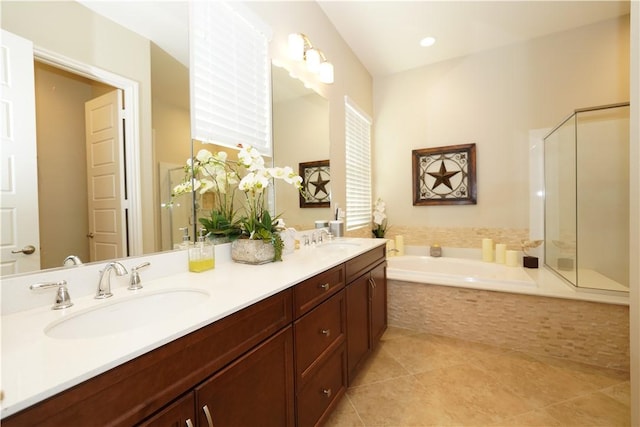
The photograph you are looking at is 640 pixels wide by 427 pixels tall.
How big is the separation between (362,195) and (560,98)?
219 cm

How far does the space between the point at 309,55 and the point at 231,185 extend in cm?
132

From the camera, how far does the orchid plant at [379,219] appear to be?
134 inches

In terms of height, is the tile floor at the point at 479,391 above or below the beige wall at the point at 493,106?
below

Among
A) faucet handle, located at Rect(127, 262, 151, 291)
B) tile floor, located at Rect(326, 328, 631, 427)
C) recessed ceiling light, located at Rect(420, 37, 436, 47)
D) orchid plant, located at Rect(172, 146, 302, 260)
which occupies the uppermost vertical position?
recessed ceiling light, located at Rect(420, 37, 436, 47)

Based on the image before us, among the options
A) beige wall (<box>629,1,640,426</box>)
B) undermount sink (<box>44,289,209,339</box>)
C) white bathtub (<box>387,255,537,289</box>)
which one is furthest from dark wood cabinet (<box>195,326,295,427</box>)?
white bathtub (<box>387,255,537,289</box>)

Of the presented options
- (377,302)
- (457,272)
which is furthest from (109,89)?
(457,272)

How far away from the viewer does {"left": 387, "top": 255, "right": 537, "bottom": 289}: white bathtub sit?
2279mm

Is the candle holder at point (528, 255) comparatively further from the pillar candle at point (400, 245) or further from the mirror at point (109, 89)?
the mirror at point (109, 89)

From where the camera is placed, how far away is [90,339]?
580 mm

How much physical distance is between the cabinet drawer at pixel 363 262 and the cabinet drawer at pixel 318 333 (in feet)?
0.52

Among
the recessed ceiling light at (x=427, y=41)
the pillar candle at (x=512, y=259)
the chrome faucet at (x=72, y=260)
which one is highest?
the recessed ceiling light at (x=427, y=41)

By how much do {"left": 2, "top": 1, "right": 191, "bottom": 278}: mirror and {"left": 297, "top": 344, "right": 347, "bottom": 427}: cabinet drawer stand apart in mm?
878

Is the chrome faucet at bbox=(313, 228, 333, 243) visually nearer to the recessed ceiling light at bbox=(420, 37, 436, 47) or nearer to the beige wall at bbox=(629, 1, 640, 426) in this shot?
the beige wall at bbox=(629, 1, 640, 426)

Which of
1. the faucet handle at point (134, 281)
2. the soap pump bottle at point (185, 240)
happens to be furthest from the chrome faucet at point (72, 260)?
the soap pump bottle at point (185, 240)
